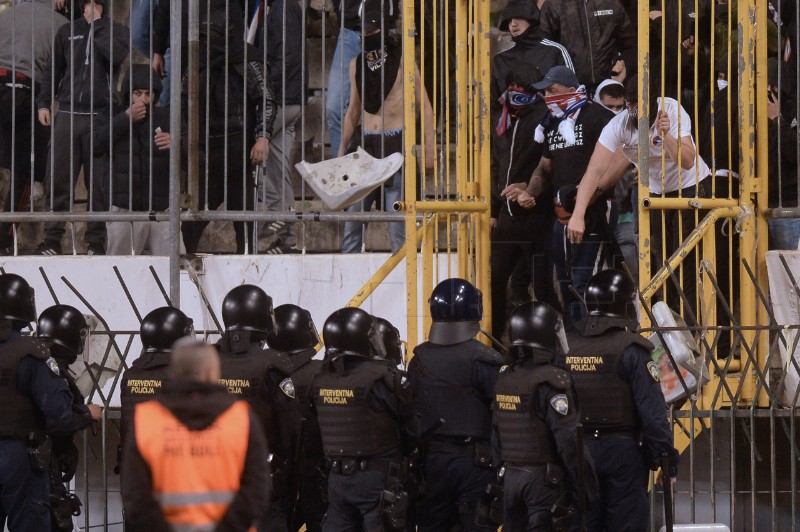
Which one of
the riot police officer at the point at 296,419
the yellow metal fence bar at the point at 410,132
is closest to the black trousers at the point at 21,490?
the riot police officer at the point at 296,419

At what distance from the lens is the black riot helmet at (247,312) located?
8.02m

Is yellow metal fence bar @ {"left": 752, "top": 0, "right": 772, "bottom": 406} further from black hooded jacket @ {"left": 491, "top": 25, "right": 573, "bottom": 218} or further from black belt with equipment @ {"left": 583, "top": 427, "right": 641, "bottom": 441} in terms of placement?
black hooded jacket @ {"left": 491, "top": 25, "right": 573, "bottom": 218}

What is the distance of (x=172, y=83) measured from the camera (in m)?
9.54

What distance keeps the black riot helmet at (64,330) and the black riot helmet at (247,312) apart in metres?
1.02

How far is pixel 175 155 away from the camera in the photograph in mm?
9477

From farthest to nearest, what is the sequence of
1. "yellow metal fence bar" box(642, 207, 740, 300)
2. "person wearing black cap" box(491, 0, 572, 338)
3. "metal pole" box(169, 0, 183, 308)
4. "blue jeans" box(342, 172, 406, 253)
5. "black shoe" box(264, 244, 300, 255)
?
"black shoe" box(264, 244, 300, 255)
"blue jeans" box(342, 172, 406, 253)
"metal pole" box(169, 0, 183, 308)
"person wearing black cap" box(491, 0, 572, 338)
"yellow metal fence bar" box(642, 207, 740, 300)

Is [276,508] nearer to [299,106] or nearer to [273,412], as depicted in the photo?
[273,412]

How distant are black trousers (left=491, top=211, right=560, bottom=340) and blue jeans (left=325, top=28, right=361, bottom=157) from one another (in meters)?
1.43

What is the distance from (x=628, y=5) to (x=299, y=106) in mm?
2454

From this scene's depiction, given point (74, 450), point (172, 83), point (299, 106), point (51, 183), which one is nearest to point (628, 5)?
point (299, 106)

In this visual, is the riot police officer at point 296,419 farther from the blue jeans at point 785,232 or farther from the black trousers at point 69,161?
the blue jeans at point 785,232

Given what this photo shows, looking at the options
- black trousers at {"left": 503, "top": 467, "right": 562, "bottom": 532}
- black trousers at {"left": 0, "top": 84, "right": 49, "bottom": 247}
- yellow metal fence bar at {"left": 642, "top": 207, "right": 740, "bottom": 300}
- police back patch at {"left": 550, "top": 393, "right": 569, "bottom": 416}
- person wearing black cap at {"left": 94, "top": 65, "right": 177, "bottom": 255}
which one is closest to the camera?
police back patch at {"left": 550, "top": 393, "right": 569, "bottom": 416}

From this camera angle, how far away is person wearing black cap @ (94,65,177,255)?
9875 mm

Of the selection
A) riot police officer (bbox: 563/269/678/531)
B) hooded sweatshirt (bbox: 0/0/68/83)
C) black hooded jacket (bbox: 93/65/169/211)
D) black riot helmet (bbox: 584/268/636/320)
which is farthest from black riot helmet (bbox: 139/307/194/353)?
hooded sweatshirt (bbox: 0/0/68/83)
